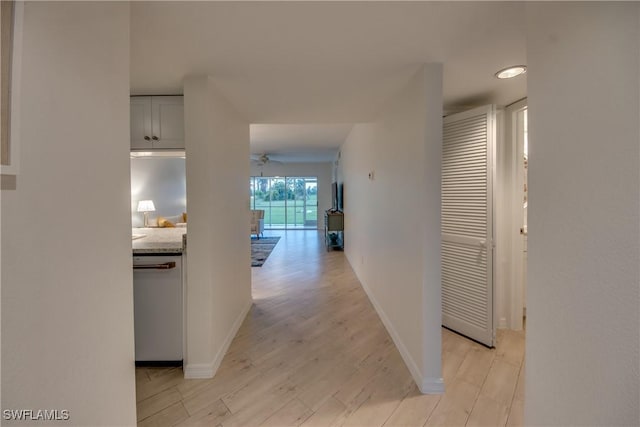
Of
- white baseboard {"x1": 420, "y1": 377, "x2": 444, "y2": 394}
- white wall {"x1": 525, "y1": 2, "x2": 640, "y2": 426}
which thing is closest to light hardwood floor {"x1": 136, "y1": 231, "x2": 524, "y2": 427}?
white baseboard {"x1": 420, "y1": 377, "x2": 444, "y2": 394}

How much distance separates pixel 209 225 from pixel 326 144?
438cm

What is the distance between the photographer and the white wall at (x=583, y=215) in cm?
70

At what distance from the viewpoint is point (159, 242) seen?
6.78ft

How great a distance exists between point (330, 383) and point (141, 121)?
252 cm

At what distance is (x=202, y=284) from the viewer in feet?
6.30

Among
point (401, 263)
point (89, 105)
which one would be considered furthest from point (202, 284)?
point (401, 263)

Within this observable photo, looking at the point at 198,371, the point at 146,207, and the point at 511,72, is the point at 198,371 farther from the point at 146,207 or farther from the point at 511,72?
the point at 511,72

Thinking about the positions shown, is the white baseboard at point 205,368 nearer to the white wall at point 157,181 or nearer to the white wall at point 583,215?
the white wall at point 157,181

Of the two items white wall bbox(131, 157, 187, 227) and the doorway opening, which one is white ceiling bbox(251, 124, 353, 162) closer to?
white wall bbox(131, 157, 187, 227)

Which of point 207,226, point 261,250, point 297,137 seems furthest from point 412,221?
point 261,250

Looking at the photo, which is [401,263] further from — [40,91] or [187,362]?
[40,91]

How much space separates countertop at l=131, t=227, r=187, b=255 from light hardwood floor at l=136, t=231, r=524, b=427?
928 millimetres

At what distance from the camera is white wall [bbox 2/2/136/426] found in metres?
0.70

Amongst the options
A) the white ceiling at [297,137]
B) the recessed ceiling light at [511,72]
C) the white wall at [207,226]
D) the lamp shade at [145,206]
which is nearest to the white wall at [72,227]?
the white wall at [207,226]
